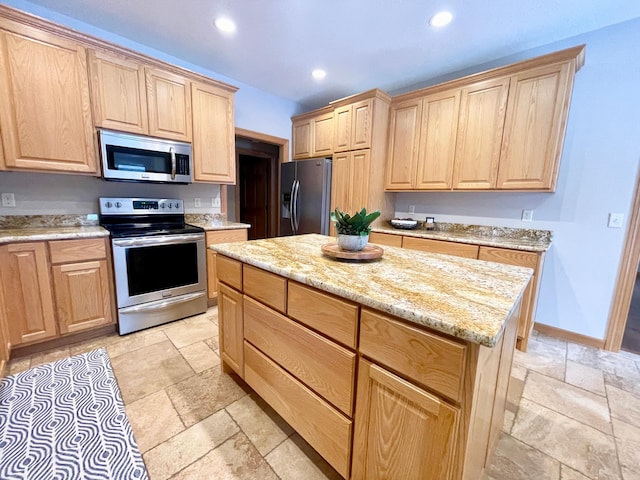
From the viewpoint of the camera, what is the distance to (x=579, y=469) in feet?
4.11

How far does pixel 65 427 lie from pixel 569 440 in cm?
266

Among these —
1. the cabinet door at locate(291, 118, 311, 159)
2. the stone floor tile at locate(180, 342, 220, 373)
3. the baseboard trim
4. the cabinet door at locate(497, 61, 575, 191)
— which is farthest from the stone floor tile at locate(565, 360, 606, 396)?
the cabinet door at locate(291, 118, 311, 159)

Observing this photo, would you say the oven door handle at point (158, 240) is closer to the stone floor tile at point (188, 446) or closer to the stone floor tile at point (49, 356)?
the stone floor tile at point (49, 356)

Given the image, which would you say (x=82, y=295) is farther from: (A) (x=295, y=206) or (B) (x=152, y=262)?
(A) (x=295, y=206)

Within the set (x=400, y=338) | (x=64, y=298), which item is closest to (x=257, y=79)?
(x=64, y=298)

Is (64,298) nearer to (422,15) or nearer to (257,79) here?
(257,79)

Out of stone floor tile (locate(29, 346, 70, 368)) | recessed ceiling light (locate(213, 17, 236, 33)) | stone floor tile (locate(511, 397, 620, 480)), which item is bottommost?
stone floor tile (locate(29, 346, 70, 368))

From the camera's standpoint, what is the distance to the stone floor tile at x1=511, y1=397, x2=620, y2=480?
1.27 meters

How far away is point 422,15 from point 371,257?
6.68ft

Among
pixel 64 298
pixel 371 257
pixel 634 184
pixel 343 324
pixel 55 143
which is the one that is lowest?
pixel 64 298

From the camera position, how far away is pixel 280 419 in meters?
1.50

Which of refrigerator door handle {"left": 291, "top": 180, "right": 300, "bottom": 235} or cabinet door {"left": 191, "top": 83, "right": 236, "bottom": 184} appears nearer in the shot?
cabinet door {"left": 191, "top": 83, "right": 236, "bottom": 184}

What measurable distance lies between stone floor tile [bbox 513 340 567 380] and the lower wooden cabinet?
11.3 feet

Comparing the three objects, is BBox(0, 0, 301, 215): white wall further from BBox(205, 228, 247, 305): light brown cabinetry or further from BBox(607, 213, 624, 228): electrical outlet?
BBox(607, 213, 624, 228): electrical outlet
